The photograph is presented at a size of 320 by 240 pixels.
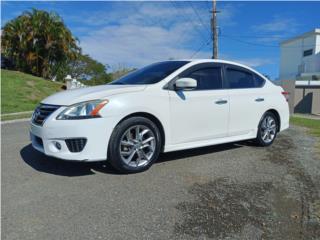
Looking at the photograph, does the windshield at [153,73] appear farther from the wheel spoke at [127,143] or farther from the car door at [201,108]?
the wheel spoke at [127,143]

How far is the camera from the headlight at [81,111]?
3.87m

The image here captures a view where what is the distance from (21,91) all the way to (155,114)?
1634 centimetres

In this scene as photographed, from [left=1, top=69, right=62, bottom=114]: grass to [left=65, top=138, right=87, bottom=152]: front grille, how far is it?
10733mm

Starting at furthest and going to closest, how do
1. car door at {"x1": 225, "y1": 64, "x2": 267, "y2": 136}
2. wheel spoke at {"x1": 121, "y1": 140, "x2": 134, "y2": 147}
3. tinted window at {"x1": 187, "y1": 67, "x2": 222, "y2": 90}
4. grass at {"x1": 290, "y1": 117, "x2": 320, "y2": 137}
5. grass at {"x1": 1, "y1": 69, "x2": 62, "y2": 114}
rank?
grass at {"x1": 1, "y1": 69, "x2": 62, "y2": 114} → grass at {"x1": 290, "y1": 117, "x2": 320, "y2": 137} → car door at {"x1": 225, "y1": 64, "x2": 267, "y2": 136} → tinted window at {"x1": 187, "y1": 67, "x2": 222, "y2": 90} → wheel spoke at {"x1": 121, "y1": 140, "x2": 134, "y2": 147}

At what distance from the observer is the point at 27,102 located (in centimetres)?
1656

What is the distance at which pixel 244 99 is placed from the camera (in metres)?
5.53

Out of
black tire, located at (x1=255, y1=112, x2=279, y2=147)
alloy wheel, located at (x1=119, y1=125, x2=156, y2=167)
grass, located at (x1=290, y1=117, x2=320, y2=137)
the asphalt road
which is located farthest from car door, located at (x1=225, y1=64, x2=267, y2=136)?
grass, located at (x1=290, y1=117, x2=320, y2=137)

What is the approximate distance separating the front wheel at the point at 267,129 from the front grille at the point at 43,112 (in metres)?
3.82

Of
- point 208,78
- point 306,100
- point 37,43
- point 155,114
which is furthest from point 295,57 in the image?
point 155,114

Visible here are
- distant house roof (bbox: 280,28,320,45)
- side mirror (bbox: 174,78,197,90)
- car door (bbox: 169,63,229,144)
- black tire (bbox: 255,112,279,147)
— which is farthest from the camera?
distant house roof (bbox: 280,28,320,45)

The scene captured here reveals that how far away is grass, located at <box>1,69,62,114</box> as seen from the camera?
49.0 ft

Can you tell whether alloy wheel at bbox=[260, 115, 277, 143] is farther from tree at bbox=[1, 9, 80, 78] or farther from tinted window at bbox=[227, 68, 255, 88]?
tree at bbox=[1, 9, 80, 78]

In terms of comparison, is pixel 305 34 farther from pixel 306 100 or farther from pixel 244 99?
pixel 244 99

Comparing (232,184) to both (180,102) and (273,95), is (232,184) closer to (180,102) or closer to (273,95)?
(180,102)
